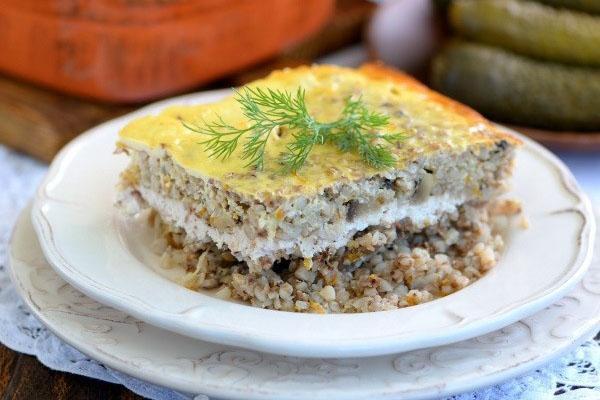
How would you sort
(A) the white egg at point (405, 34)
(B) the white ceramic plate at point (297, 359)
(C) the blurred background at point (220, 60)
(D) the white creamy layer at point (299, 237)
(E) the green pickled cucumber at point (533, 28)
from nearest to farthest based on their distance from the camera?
(B) the white ceramic plate at point (297, 359), (D) the white creamy layer at point (299, 237), (C) the blurred background at point (220, 60), (E) the green pickled cucumber at point (533, 28), (A) the white egg at point (405, 34)

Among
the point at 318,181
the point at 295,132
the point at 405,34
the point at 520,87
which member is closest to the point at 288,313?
the point at 318,181

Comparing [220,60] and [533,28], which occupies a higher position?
[533,28]

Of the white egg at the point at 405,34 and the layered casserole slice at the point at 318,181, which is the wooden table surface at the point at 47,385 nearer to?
the layered casserole slice at the point at 318,181

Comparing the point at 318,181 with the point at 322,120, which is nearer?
the point at 318,181

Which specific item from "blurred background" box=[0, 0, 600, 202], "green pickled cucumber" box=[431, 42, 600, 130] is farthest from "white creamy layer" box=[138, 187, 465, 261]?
"green pickled cucumber" box=[431, 42, 600, 130]

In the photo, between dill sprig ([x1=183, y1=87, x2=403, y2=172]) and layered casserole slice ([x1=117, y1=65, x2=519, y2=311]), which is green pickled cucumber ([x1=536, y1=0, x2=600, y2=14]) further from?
dill sprig ([x1=183, y1=87, x2=403, y2=172])

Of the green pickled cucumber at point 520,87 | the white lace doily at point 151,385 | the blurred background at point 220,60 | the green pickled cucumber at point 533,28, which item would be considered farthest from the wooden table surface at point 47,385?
the green pickled cucumber at point 533,28

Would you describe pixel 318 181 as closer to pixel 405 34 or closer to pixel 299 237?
pixel 299 237
